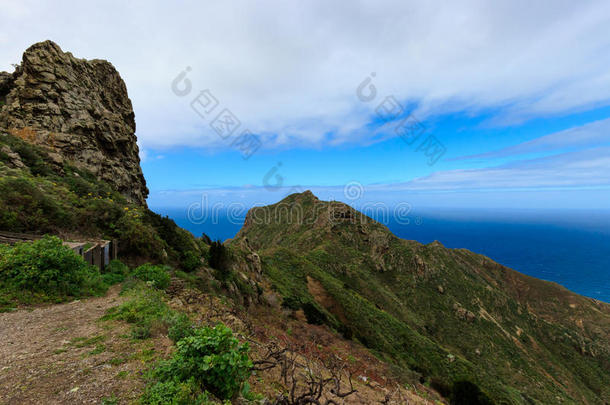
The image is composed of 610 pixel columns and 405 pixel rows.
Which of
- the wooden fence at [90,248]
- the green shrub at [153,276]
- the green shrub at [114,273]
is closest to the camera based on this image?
the wooden fence at [90,248]

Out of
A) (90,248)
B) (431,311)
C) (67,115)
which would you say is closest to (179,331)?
(90,248)

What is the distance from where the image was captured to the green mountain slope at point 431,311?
28344 millimetres

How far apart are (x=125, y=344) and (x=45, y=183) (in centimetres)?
1412

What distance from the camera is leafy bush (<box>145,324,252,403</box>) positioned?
11.8 ft

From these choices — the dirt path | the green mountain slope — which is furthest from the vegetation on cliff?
the green mountain slope

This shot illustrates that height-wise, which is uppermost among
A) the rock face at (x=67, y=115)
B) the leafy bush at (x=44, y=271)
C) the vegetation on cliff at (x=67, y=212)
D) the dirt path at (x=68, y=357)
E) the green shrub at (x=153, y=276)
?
the rock face at (x=67, y=115)

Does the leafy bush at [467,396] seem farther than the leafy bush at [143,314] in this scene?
Yes

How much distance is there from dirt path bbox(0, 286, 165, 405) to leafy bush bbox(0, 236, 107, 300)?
2.82 feet

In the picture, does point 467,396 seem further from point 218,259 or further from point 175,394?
point 175,394

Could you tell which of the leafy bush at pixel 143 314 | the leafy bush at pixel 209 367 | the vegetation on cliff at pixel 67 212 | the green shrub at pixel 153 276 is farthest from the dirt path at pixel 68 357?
the vegetation on cliff at pixel 67 212

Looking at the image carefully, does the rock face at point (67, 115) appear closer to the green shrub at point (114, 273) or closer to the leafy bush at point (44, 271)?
the green shrub at point (114, 273)

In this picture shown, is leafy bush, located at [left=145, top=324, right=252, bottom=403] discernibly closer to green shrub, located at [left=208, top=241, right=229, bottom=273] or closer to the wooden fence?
the wooden fence

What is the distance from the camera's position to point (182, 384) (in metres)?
3.45

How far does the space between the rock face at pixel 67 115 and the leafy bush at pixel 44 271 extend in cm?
1481
